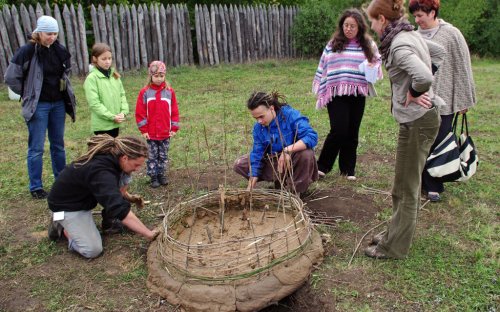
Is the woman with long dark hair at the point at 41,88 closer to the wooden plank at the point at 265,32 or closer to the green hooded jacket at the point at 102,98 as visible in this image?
the green hooded jacket at the point at 102,98

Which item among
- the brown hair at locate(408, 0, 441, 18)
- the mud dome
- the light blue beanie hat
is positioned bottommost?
the mud dome

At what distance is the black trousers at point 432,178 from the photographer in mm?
4176

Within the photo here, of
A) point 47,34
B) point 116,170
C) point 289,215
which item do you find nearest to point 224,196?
point 289,215

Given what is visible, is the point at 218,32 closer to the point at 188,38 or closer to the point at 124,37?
the point at 188,38

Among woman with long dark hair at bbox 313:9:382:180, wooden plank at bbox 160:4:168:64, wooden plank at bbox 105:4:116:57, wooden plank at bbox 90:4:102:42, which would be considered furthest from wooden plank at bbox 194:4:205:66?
woman with long dark hair at bbox 313:9:382:180

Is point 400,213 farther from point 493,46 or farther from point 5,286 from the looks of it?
point 493,46

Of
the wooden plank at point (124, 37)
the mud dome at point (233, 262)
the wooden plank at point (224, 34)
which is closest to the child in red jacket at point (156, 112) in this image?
the mud dome at point (233, 262)

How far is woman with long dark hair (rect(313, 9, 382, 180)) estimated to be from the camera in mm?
4438

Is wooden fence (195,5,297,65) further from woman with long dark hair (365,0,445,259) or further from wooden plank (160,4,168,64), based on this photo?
woman with long dark hair (365,0,445,259)

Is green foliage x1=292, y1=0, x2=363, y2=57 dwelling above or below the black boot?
above

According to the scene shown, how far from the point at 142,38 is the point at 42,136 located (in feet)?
24.1

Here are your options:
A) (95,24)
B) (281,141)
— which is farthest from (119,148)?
(95,24)

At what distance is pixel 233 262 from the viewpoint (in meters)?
3.12

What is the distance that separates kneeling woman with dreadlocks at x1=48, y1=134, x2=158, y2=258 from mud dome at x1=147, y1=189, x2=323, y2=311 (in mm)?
321
